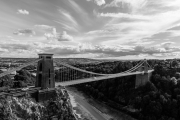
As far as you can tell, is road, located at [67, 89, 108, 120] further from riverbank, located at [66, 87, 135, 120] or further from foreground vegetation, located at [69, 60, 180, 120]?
foreground vegetation, located at [69, 60, 180, 120]

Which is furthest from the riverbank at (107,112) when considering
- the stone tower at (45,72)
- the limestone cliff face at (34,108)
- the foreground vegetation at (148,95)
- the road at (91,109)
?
the stone tower at (45,72)

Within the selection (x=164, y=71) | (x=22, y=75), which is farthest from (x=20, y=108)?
(x=164, y=71)

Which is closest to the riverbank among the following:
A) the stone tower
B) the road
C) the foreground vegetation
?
the road

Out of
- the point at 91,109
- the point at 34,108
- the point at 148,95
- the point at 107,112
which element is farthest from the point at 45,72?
the point at 148,95

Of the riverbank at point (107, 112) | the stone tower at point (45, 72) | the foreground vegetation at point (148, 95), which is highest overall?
the stone tower at point (45, 72)

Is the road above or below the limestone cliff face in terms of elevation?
below

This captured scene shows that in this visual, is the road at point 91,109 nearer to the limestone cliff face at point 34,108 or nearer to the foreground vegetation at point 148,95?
the foreground vegetation at point 148,95
